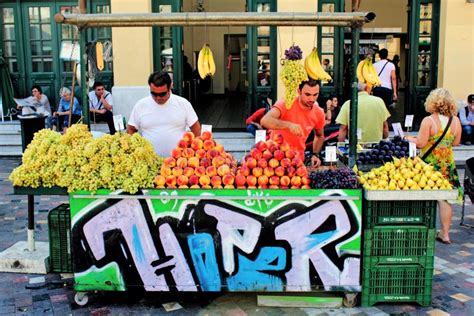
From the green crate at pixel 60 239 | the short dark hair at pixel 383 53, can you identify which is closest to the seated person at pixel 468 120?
the short dark hair at pixel 383 53

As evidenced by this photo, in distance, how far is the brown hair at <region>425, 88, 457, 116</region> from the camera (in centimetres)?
622

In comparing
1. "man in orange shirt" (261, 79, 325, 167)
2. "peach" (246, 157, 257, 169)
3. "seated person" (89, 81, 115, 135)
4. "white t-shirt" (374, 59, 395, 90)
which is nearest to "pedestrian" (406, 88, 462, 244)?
"man in orange shirt" (261, 79, 325, 167)

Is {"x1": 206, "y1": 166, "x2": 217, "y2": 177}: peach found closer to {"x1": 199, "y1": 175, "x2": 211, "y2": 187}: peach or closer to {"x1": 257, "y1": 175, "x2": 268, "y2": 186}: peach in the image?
{"x1": 199, "y1": 175, "x2": 211, "y2": 187}: peach

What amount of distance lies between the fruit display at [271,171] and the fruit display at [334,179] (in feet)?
0.27

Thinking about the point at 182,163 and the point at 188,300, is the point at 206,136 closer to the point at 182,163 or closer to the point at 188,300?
the point at 182,163

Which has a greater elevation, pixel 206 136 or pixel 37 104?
pixel 37 104

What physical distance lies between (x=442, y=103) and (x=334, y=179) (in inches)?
89.2

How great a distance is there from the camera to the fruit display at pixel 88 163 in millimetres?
4738

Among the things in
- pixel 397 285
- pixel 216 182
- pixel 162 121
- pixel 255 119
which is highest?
pixel 162 121

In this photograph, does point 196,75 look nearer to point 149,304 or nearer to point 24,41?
point 24,41

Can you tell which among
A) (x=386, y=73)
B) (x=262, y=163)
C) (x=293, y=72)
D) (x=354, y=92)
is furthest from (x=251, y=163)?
(x=386, y=73)

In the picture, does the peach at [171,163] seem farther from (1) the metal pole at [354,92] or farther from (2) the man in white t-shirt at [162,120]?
(1) the metal pole at [354,92]

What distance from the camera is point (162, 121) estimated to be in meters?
5.91

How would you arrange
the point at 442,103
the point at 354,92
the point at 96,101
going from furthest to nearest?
the point at 96,101 < the point at 442,103 < the point at 354,92
